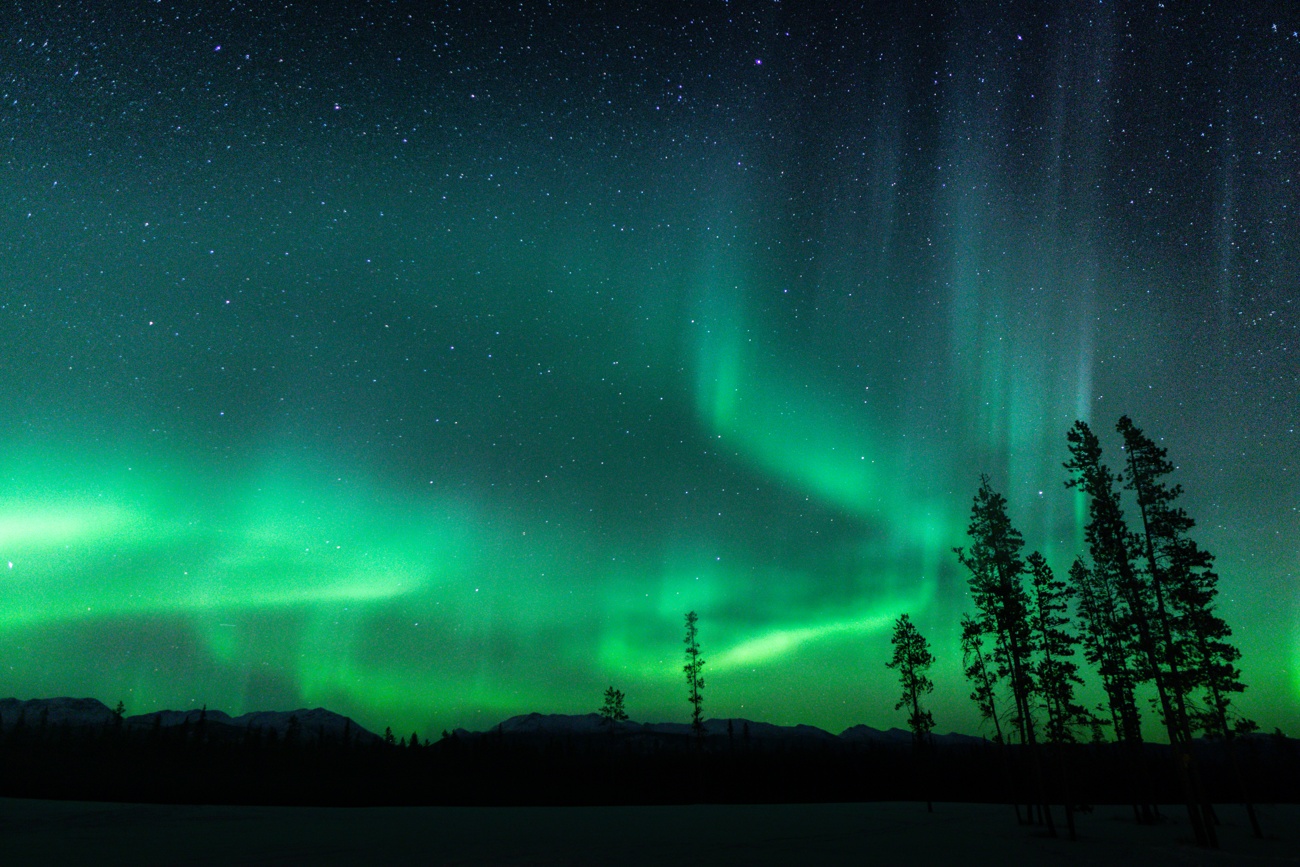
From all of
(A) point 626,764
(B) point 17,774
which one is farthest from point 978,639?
(B) point 17,774

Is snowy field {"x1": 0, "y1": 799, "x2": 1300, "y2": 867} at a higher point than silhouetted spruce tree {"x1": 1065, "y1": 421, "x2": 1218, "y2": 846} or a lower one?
lower

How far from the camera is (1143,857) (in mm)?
26000

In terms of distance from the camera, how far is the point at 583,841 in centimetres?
2908

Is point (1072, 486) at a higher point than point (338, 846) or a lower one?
higher

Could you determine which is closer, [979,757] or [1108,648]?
[1108,648]

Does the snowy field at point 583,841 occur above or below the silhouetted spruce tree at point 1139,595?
below

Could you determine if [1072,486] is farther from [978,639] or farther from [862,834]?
[862,834]

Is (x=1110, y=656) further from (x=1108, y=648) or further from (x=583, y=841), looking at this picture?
(x=583, y=841)

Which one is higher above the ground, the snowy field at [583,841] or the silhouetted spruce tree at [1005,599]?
the silhouetted spruce tree at [1005,599]

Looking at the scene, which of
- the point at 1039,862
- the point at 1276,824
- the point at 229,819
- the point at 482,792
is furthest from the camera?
the point at 482,792

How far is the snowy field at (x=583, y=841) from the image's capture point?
22.7 m

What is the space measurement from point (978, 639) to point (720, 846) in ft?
79.4

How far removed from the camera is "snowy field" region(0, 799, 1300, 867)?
22.7 meters

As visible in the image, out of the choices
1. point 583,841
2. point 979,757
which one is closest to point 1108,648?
point 583,841
